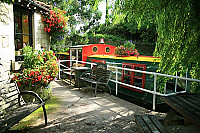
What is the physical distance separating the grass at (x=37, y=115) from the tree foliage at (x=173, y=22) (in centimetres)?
254

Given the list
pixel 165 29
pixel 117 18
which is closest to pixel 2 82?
pixel 117 18

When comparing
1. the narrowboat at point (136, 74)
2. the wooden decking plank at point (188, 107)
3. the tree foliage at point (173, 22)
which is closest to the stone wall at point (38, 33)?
the narrowboat at point (136, 74)

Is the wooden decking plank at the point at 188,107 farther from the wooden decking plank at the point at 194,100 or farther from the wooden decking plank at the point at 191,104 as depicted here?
the wooden decking plank at the point at 194,100

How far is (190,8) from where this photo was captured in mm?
1977

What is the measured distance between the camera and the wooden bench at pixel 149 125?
→ 1.91 metres

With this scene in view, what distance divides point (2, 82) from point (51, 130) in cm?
131

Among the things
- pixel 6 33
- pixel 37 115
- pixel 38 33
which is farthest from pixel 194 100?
pixel 38 33

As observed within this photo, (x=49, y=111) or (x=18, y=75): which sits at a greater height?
(x=18, y=75)

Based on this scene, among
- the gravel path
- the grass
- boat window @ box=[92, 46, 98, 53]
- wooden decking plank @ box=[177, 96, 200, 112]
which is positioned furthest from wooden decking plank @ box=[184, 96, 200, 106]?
boat window @ box=[92, 46, 98, 53]

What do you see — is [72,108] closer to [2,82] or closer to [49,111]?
[49,111]

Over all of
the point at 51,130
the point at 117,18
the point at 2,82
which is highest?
the point at 117,18

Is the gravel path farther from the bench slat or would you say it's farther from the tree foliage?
the tree foliage

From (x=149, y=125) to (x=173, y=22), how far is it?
138 cm

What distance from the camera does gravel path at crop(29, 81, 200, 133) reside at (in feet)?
9.63
